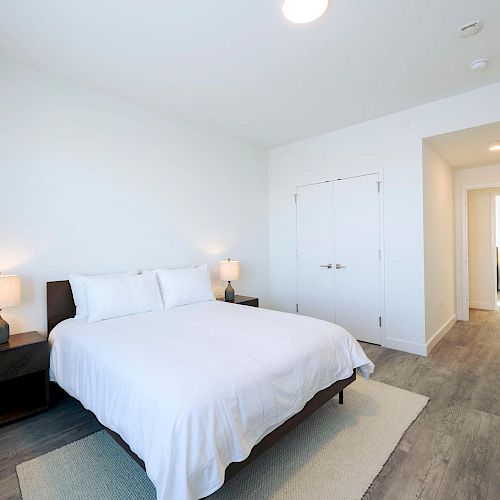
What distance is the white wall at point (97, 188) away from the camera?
2494 mm

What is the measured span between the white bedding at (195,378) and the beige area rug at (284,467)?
314mm

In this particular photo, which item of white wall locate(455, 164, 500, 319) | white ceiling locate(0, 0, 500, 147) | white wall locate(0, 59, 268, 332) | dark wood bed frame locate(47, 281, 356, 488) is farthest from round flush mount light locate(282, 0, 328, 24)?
white wall locate(455, 164, 500, 319)

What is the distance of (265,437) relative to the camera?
1.56 m

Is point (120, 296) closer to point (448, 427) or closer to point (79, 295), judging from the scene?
point (79, 295)

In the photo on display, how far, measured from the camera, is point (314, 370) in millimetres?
1832

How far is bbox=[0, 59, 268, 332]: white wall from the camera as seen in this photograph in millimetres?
2494

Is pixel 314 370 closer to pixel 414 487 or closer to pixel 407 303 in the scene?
pixel 414 487

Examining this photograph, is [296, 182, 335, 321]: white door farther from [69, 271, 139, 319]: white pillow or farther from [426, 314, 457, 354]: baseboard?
[69, 271, 139, 319]: white pillow

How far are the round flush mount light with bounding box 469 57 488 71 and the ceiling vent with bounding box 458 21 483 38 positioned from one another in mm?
404

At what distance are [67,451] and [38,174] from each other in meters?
2.15

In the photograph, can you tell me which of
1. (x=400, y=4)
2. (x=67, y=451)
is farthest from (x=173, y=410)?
(x=400, y=4)

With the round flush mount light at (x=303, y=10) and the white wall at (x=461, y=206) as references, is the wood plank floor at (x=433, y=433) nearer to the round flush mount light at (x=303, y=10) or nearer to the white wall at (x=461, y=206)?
the white wall at (x=461, y=206)

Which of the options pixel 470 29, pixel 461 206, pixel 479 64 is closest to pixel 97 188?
pixel 470 29

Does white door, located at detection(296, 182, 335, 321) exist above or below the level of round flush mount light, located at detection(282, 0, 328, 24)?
below
